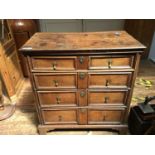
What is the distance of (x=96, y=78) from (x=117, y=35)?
491mm

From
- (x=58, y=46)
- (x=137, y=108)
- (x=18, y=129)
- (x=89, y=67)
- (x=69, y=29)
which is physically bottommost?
(x=18, y=129)

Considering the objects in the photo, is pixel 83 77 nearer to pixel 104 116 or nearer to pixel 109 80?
pixel 109 80

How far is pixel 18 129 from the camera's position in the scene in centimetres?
158

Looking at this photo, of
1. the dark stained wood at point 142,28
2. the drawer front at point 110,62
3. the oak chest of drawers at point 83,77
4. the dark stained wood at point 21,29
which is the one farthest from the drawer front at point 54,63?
the dark stained wood at point 142,28

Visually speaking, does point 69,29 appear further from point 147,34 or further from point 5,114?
point 5,114

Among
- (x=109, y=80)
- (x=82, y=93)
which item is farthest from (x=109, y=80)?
(x=82, y=93)

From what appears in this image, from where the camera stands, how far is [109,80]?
1182mm

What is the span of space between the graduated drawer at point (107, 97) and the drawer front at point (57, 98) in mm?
159

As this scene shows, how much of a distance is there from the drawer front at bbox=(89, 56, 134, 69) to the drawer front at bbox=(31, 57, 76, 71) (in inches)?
6.2

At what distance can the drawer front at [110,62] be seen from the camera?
1.09m

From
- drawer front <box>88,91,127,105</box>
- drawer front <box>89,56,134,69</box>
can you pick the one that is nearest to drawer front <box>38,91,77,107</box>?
drawer front <box>88,91,127,105</box>

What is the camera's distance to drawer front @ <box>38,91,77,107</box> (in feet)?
4.13

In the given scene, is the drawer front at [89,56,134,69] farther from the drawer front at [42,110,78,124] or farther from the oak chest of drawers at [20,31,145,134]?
the drawer front at [42,110,78,124]

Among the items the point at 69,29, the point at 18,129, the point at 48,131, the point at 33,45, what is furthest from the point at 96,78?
the point at 69,29
